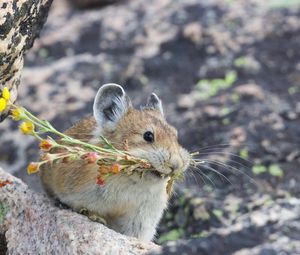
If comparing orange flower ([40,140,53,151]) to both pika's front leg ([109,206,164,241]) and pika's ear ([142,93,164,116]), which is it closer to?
pika's front leg ([109,206,164,241])

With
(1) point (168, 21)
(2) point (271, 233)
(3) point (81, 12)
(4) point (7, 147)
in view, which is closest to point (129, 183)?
(2) point (271, 233)

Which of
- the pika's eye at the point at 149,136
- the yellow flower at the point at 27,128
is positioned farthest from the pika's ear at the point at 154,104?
the yellow flower at the point at 27,128

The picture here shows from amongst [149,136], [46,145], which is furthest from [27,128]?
[149,136]

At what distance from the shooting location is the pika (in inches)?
252

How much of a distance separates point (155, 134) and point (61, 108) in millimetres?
3993

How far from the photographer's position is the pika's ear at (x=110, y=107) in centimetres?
704

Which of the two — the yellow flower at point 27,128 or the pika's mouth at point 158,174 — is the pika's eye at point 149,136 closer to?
the pika's mouth at point 158,174

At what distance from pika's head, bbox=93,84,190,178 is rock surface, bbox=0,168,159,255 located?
770 mm

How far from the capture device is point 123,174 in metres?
6.50

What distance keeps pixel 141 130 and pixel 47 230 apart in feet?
4.43

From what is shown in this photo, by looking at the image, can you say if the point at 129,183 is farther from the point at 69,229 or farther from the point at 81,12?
the point at 81,12

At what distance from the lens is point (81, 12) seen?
1271 cm

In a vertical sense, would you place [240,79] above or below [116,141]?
above

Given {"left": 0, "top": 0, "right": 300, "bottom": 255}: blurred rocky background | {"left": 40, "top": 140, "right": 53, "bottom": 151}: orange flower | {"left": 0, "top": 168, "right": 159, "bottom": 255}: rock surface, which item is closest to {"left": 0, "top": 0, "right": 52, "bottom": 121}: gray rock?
{"left": 0, "top": 168, "right": 159, "bottom": 255}: rock surface
